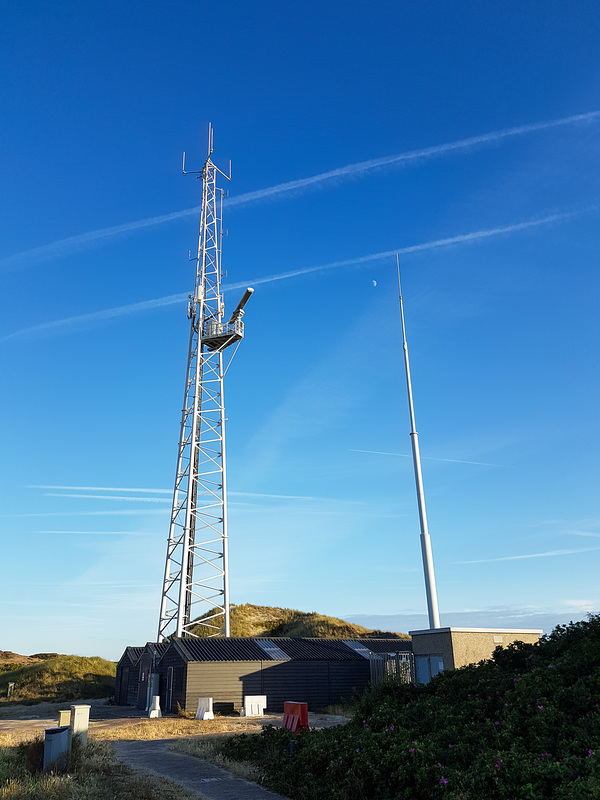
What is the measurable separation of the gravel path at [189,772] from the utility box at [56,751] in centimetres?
215

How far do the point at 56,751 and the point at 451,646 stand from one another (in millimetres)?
13423

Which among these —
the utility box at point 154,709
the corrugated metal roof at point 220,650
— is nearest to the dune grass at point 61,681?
the corrugated metal roof at point 220,650

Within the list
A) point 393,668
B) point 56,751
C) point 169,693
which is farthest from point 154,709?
point 56,751

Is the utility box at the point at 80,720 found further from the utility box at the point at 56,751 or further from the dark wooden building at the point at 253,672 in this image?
the dark wooden building at the point at 253,672

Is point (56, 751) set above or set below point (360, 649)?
below

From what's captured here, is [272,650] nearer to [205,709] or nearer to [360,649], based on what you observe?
[360,649]

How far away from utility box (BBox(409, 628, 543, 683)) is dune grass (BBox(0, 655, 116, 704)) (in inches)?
1219

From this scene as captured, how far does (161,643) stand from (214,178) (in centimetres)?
2981

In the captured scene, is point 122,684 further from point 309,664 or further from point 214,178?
point 214,178

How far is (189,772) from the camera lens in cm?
1428

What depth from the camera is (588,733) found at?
1069 centimetres

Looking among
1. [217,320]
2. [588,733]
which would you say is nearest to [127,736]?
[588,733]

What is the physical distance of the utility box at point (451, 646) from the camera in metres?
21.6

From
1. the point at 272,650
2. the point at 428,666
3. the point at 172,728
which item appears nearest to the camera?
the point at 428,666
